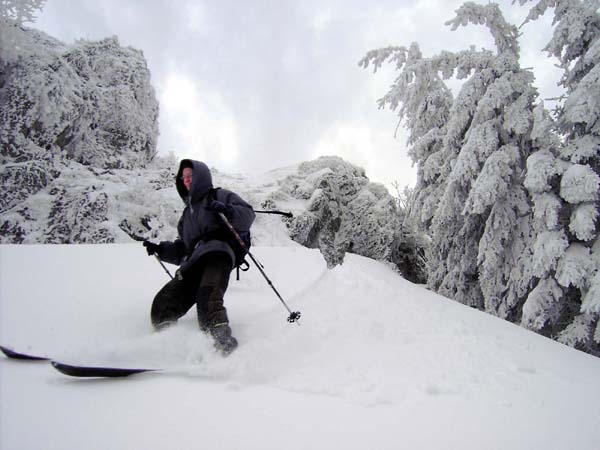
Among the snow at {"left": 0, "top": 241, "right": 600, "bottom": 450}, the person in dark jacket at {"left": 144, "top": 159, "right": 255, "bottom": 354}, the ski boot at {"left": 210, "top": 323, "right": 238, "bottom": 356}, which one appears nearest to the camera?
the snow at {"left": 0, "top": 241, "right": 600, "bottom": 450}

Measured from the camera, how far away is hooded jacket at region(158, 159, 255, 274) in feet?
11.5

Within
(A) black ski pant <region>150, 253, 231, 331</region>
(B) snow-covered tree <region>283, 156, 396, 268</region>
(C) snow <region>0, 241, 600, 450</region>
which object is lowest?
(C) snow <region>0, 241, 600, 450</region>

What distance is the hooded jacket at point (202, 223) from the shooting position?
3506 mm

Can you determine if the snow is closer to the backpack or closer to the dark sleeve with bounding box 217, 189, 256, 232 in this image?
the backpack

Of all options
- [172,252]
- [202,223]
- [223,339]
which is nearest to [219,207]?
[202,223]

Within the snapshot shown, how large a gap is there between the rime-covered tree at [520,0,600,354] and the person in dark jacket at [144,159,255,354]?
457 centimetres

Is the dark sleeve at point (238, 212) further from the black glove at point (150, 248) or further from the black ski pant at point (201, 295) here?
the black glove at point (150, 248)

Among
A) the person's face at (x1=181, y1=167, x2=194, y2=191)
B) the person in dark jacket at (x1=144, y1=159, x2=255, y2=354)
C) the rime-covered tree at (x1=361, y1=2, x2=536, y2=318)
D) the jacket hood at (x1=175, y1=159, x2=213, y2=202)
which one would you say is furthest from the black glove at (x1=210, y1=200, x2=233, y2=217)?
the rime-covered tree at (x1=361, y1=2, x2=536, y2=318)

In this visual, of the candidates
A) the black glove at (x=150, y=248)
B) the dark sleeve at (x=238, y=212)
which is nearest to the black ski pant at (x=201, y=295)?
the dark sleeve at (x=238, y=212)

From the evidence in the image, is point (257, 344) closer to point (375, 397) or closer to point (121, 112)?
point (375, 397)

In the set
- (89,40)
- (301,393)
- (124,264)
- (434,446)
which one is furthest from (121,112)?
(434,446)

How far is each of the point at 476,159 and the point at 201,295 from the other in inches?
220

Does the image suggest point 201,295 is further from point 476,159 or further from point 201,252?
point 476,159

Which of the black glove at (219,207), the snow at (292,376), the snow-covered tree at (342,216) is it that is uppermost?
the snow-covered tree at (342,216)
